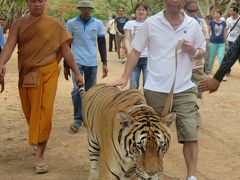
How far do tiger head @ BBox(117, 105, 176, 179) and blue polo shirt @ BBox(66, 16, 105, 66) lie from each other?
3468 millimetres

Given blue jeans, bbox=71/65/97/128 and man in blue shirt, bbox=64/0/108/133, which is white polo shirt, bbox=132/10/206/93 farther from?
blue jeans, bbox=71/65/97/128

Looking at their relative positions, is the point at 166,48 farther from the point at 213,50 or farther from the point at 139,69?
the point at 213,50

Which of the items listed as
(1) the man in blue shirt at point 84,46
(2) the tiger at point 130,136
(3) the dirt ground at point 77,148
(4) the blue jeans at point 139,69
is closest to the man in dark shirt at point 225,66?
(2) the tiger at point 130,136

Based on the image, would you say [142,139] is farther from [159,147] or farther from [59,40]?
[59,40]

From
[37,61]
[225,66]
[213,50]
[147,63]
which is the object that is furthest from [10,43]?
[213,50]

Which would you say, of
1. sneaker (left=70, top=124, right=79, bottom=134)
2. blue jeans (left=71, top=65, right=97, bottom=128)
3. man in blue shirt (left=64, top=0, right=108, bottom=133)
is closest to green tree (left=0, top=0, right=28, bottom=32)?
man in blue shirt (left=64, top=0, right=108, bottom=133)

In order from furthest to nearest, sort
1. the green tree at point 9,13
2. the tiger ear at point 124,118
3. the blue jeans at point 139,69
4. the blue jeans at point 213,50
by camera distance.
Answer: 1. the green tree at point 9,13
2. the blue jeans at point 213,50
3. the blue jeans at point 139,69
4. the tiger ear at point 124,118

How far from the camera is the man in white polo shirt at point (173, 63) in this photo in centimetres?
444

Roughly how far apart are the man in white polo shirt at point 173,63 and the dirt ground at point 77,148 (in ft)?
2.86

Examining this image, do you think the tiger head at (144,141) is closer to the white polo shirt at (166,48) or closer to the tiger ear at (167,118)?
the tiger ear at (167,118)

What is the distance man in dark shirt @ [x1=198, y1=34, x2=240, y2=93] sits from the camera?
364cm

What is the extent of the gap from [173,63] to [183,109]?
1.48 ft

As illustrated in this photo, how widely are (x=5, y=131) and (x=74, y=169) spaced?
2076 millimetres

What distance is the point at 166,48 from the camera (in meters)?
4.45
